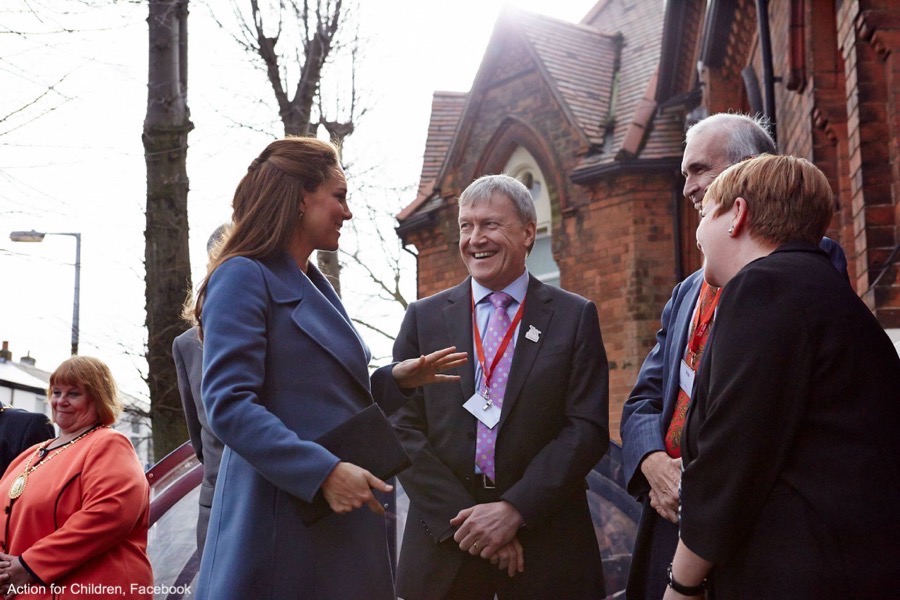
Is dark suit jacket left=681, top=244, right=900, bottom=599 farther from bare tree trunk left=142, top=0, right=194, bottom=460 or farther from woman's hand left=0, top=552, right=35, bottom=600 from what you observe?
bare tree trunk left=142, top=0, right=194, bottom=460

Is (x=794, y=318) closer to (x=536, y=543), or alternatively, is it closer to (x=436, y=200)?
(x=536, y=543)

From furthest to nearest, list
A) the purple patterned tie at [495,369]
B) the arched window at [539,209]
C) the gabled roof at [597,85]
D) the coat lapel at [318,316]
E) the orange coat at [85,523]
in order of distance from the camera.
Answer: the arched window at [539,209] < the gabled roof at [597,85] < the orange coat at [85,523] < the purple patterned tie at [495,369] < the coat lapel at [318,316]

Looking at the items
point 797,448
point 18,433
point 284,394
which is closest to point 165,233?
point 18,433

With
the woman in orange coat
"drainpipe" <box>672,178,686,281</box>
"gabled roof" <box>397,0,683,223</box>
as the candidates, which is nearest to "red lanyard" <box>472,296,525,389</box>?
the woman in orange coat

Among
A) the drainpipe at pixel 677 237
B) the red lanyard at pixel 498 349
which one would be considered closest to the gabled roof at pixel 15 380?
the drainpipe at pixel 677 237

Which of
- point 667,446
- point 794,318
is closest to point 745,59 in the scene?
point 667,446

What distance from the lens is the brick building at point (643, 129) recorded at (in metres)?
6.80

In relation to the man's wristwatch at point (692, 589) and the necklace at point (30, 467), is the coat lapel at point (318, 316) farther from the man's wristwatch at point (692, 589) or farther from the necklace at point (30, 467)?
the necklace at point (30, 467)

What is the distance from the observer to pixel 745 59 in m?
12.3

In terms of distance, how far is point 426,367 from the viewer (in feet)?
11.0

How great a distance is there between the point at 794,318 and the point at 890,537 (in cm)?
53

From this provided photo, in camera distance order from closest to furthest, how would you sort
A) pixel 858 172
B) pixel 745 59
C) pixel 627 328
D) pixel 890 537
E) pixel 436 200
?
pixel 890 537 → pixel 858 172 → pixel 745 59 → pixel 627 328 → pixel 436 200

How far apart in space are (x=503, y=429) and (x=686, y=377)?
0.75 metres

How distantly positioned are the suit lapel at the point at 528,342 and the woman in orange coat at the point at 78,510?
192 cm
